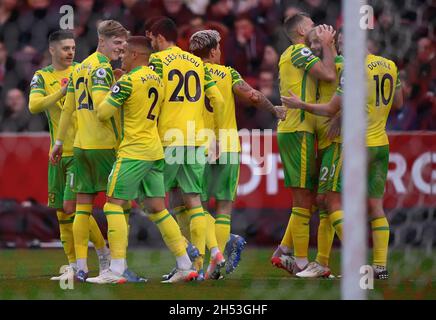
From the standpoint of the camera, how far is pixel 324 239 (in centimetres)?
785

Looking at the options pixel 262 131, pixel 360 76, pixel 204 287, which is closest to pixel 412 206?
pixel 262 131

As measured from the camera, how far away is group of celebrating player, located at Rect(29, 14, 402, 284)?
7156 millimetres

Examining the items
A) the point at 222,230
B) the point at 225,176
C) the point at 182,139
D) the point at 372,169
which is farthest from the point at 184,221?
the point at 372,169

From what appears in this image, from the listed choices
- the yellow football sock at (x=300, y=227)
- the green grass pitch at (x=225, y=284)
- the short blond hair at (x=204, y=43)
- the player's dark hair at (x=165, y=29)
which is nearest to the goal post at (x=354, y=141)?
the green grass pitch at (x=225, y=284)

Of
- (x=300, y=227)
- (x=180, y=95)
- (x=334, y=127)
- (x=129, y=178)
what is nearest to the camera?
(x=129, y=178)

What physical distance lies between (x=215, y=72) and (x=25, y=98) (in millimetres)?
3158

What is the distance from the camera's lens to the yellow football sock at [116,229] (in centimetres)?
711

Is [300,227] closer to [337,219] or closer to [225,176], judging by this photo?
[337,219]

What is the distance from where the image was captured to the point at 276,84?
10.9 m

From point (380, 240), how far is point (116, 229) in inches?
73.8

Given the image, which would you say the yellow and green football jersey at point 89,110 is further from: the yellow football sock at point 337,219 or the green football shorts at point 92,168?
the yellow football sock at point 337,219

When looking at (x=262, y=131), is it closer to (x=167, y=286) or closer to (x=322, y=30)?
(x=322, y=30)

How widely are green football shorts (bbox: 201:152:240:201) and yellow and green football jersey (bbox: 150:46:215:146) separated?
0.45m

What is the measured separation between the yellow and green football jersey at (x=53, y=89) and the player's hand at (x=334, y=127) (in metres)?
1.80
